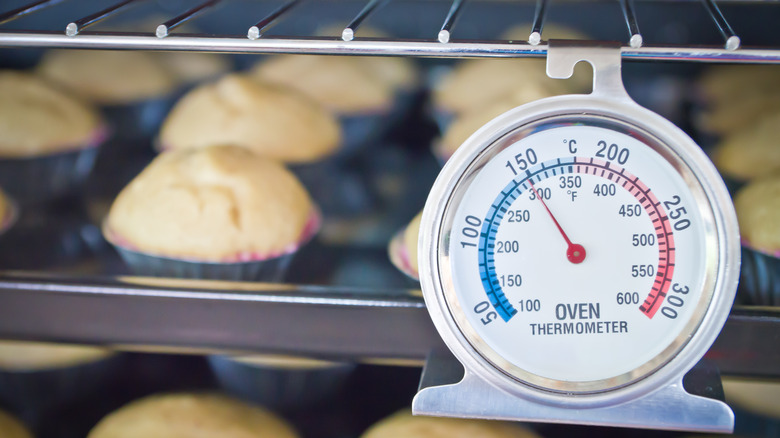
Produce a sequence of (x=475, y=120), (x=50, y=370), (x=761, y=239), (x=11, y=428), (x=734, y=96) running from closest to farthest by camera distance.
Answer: (x=761, y=239) < (x=11, y=428) < (x=50, y=370) < (x=475, y=120) < (x=734, y=96)

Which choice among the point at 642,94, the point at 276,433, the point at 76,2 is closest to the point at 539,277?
the point at 276,433

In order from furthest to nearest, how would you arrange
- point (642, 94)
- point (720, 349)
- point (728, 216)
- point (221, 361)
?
point (642, 94) < point (221, 361) < point (720, 349) < point (728, 216)

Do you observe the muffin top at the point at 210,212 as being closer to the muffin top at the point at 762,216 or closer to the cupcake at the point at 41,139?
the cupcake at the point at 41,139

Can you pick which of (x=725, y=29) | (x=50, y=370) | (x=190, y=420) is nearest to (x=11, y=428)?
(x=50, y=370)

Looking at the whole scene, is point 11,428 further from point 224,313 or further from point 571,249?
point 571,249

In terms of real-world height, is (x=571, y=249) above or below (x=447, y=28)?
below

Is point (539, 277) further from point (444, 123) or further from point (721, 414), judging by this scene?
point (444, 123)

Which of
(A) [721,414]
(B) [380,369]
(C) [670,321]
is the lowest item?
(B) [380,369]
